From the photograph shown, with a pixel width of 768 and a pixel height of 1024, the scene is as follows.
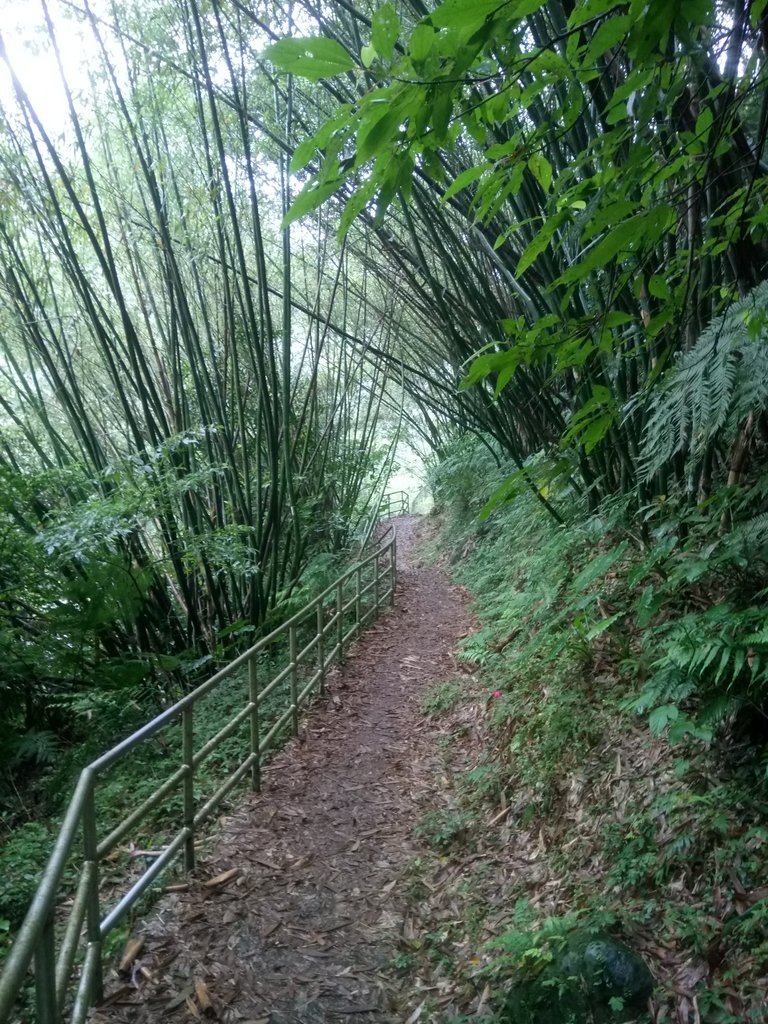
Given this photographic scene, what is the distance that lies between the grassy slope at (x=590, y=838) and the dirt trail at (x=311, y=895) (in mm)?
192

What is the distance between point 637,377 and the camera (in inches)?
Result: 137

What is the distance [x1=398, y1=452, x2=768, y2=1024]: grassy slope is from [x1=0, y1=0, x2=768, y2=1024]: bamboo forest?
1 centimetres

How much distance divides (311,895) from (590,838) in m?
1.30

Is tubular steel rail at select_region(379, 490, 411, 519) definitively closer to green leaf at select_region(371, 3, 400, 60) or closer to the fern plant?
the fern plant

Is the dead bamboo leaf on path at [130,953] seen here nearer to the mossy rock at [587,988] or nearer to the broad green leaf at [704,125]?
the mossy rock at [587,988]

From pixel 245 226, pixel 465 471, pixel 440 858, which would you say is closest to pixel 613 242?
pixel 440 858

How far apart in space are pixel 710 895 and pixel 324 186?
2.47 meters

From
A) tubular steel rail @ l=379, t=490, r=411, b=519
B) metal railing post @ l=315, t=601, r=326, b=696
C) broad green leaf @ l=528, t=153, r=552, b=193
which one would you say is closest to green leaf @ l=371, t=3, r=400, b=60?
broad green leaf @ l=528, t=153, r=552, b=193

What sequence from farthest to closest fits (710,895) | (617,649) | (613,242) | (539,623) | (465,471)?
(465,471), (539,623), (617,649), (710,895), (613,242)

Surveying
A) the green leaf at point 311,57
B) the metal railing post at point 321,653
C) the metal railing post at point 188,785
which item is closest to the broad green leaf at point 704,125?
the green leaf at point 311,57

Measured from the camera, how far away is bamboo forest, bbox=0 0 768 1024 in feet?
5.12

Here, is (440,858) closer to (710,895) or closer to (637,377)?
(710,895)

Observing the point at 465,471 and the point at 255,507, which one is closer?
the point at 255,507

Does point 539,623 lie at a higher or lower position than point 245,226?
lower
